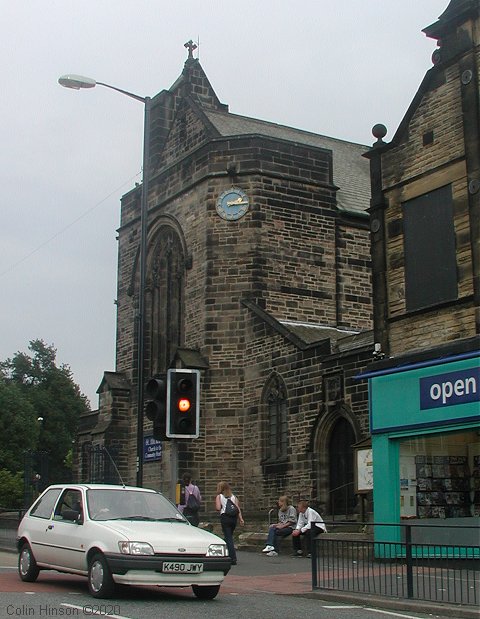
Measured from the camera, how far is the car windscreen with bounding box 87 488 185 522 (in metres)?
12.6

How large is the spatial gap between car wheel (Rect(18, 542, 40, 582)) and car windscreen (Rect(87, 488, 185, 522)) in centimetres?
135

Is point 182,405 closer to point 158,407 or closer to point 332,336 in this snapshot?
point 158,407

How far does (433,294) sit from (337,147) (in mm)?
22174

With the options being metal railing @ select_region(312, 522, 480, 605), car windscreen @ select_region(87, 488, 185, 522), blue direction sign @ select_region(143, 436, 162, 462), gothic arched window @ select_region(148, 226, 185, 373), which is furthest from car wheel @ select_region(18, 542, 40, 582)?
gothic arched window @ select_region(148, 226, 185, 373)

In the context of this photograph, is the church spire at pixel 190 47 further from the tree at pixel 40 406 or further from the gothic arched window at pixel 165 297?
the tree at pixel 40 406

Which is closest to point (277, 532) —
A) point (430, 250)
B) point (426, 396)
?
point (426, 396)

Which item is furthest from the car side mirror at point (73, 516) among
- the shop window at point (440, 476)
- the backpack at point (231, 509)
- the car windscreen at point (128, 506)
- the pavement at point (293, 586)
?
the shop window at point (440, 476)

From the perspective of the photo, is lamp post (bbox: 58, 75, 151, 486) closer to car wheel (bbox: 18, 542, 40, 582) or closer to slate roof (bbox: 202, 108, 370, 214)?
car wheel (bbox: 18, 542, 40, 582)

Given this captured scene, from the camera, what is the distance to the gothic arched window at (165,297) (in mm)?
31734

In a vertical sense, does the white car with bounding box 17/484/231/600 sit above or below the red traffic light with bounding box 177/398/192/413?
below

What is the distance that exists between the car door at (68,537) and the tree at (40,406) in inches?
1998

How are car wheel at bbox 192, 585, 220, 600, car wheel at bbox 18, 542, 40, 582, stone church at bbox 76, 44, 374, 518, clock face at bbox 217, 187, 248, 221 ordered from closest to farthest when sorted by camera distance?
car wheel at bbox 192, 585, 220, 600 → car wheel at bbox 18, 542, 40, 582 → stone church at bbox 76, 44, 374, 518 → clock face at bbox 217, 187, 248, 221

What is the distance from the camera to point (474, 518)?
53.8 ft

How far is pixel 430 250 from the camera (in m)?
18.2
